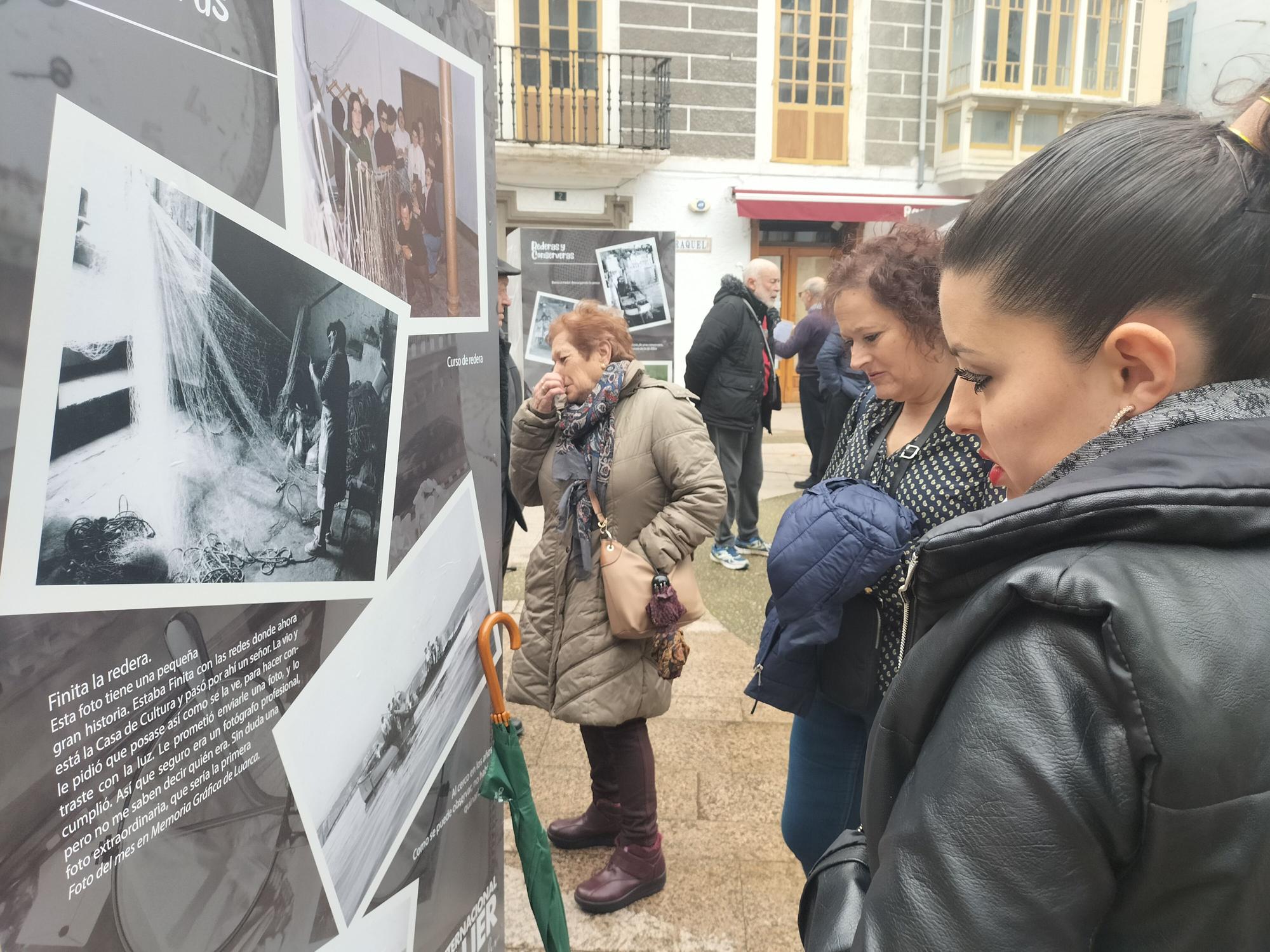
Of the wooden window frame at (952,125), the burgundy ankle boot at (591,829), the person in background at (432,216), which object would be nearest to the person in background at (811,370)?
the burgundy ankle boot at (591,829)

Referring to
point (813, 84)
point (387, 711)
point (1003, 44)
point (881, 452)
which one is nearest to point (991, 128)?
point (1003, 44)

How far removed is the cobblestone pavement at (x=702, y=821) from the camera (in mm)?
2436

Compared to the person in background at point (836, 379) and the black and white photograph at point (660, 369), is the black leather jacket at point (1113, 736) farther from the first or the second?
the black and white photograph at point (660, 369)

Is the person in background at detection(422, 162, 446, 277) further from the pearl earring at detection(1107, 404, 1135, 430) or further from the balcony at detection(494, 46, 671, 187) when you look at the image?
the balcony at detection(494, 46, 671, 187)

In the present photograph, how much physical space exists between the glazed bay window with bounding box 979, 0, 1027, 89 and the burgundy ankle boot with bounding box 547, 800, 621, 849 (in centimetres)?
1451

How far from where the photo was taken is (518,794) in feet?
5.28

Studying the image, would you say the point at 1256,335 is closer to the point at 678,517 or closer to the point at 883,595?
the point at 883,595

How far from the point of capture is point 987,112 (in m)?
14.1

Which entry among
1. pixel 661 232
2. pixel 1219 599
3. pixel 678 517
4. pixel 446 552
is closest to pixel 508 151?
pixel 661 232

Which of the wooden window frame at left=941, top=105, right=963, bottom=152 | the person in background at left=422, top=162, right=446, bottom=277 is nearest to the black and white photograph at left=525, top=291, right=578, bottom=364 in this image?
the person in background at left=422, top=162, right=446, bottom=277

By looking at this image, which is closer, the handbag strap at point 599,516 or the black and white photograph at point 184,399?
the black and white photograph at point 184,399

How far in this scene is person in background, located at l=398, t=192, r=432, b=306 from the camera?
1255mm

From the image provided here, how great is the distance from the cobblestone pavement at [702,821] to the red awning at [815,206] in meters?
10.3

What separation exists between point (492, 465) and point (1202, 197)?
3.99 ft
